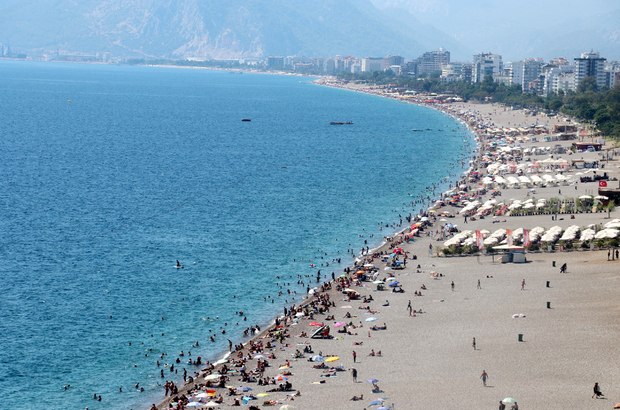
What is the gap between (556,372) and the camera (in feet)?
103

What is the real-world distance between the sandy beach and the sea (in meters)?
3.92

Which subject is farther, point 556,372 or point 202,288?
point 202,288

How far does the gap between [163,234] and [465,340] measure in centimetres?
3033

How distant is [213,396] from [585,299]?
2231cm

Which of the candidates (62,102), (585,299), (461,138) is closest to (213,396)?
(585,299)

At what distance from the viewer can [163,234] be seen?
191 ft

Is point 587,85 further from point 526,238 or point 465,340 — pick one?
point 465,340

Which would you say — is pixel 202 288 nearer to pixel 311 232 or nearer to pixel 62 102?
pixel 311 232

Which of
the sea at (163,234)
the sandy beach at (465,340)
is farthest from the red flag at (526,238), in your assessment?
the sea at (163,234)

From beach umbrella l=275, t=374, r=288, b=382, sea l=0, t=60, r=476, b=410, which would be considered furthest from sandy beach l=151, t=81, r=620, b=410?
sea l=0, t=60, r=476, b=410

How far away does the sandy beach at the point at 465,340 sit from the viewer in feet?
98.2

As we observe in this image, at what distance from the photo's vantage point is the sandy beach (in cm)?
2994

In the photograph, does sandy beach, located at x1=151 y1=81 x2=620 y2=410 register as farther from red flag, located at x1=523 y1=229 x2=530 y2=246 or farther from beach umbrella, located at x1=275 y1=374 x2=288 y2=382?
red flag, located at x1=523 y1=229 x2=530 y2=246

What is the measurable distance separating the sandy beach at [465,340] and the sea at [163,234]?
154 inches
